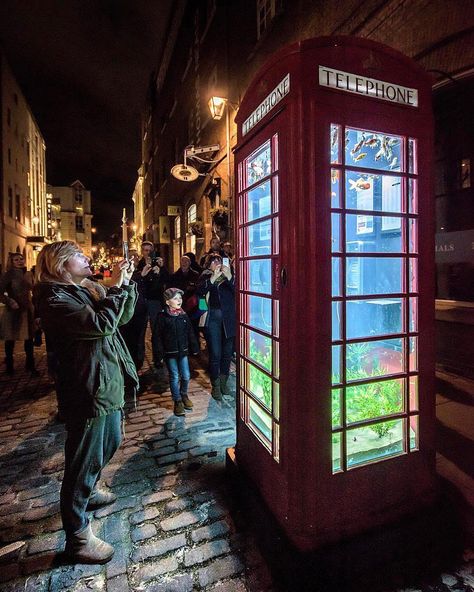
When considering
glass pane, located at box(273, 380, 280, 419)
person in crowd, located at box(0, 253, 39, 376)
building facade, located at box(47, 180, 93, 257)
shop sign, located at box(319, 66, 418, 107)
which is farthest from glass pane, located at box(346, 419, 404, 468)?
building facade, located at box(47, 180, 93, 257)

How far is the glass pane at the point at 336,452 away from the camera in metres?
2.20

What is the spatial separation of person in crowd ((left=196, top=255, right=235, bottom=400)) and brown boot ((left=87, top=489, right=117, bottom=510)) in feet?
8.40

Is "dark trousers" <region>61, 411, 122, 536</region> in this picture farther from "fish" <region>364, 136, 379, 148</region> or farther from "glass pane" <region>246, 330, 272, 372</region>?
"fish" <region>364, 136, 379, 148</region>

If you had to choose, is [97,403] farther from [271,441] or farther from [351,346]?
[351,346]

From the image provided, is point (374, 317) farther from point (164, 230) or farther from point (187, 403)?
point (164, 230)

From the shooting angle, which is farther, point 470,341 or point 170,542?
point 470,341

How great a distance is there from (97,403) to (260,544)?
1.58 meters

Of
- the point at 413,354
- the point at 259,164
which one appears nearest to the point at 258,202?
the point at 259,164

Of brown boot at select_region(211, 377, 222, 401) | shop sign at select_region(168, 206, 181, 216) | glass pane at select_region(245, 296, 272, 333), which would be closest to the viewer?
glass pane at select_region(245, 296, 272, 333)

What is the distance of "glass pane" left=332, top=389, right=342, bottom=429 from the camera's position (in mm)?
2205

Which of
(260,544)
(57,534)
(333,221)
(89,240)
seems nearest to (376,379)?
(333,221)

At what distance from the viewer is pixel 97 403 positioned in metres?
2.26

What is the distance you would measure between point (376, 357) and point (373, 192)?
123cm

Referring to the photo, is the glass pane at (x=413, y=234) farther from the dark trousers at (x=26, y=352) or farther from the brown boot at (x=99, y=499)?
the dark trousers at (x=26, y=352)
